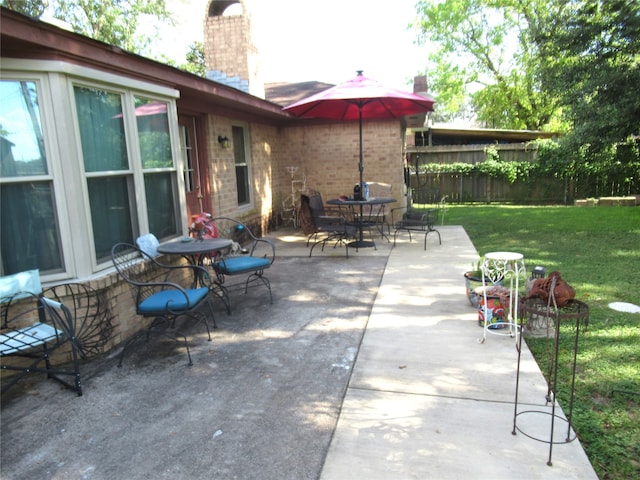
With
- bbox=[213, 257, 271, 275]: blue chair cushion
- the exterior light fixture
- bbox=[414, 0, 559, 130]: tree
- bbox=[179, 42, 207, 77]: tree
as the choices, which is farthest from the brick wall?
bbox=[179, 42, 207, 77]: tree

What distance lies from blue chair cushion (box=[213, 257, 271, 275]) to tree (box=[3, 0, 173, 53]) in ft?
58.1

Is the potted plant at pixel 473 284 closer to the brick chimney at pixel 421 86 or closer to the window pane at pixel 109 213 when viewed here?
the window pane at pixel 109 213

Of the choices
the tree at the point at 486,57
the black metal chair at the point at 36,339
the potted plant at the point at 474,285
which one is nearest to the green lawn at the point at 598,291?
the potted plant at the point at 474,285

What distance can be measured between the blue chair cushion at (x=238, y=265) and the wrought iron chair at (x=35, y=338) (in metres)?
1.59

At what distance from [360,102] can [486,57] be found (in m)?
19.2

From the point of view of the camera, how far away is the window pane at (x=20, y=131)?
334 cm

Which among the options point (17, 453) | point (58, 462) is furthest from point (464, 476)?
point (17, 453)

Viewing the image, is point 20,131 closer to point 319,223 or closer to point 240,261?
point 240,261

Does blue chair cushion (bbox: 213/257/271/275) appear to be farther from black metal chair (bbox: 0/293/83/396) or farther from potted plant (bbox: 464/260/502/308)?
potted plant (bbox: 464/260/502/308)

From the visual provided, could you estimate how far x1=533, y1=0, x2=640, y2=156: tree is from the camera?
8875 mm

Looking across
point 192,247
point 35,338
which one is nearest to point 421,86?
point 192,247

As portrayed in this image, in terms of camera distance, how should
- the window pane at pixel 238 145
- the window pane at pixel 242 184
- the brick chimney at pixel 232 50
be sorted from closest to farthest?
the window pane at pixel 238 145 → the window pane at pixel 242 184 → the brick chimney at pixel 232 50

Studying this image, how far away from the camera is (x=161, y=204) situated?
4973 mm

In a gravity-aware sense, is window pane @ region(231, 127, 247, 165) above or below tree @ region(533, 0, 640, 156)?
below
